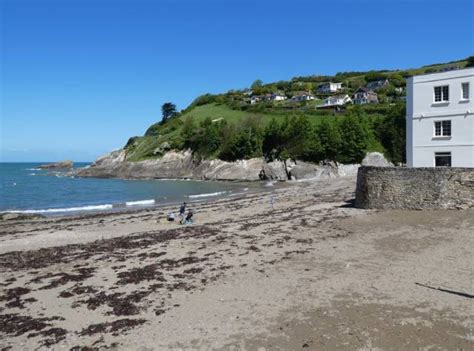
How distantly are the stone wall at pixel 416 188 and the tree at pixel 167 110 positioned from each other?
96803 millimetres

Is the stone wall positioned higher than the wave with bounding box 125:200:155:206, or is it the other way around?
the stone wall

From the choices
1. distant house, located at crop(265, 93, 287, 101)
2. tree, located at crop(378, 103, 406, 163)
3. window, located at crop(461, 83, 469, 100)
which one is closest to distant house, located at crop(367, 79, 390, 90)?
distant house, located at crop(265, 93, 287, 101)

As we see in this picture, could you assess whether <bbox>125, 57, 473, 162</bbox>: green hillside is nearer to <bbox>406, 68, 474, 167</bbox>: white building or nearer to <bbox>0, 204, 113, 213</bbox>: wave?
<bbox>0, 204, 113, 213</bbox>: wave

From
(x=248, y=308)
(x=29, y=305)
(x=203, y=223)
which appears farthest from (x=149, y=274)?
(x=203, y=223)

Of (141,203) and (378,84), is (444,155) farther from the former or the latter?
(378,84)

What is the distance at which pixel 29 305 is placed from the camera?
10617 mm

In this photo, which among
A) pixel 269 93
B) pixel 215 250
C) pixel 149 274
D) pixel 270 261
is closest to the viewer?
pixel 149 274

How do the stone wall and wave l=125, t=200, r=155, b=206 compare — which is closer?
the stone wall

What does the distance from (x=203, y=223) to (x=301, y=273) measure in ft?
39.4

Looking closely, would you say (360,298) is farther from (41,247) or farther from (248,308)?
(41,247)

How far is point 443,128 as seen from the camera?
26.7 m

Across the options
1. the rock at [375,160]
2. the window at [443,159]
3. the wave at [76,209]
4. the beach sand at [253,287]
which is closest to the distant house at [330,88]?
the rock at [375,160]

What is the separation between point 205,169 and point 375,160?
28.3m

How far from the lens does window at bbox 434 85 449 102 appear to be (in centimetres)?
2628
